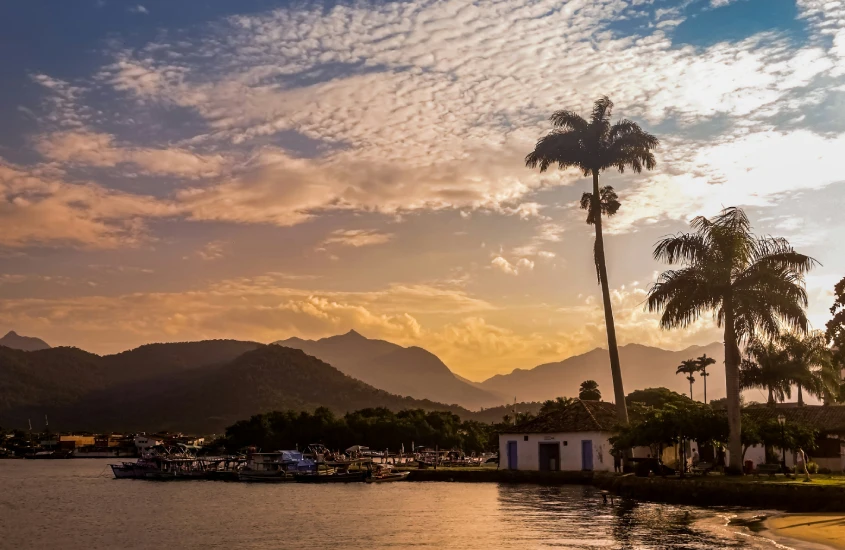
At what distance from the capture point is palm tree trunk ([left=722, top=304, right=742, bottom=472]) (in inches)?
1895

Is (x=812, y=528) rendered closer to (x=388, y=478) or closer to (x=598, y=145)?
(x=598, y=145)

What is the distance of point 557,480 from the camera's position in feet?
228

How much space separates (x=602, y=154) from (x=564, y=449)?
24639mm

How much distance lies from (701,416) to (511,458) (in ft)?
82.6

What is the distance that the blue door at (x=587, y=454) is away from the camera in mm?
69688

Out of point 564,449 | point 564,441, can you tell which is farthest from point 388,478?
point 564,441

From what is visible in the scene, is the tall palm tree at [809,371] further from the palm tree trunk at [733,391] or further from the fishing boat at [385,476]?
the fishing boat at [385,476]

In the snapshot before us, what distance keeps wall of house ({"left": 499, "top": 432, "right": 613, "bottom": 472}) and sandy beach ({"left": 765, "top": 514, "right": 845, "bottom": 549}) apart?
29980 millimetres

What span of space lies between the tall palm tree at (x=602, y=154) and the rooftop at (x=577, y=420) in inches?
175

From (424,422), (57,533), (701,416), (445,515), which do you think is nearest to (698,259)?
(701,416)

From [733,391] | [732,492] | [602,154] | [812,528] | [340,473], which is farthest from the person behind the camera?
[340,473]

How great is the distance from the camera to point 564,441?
71.6 meters

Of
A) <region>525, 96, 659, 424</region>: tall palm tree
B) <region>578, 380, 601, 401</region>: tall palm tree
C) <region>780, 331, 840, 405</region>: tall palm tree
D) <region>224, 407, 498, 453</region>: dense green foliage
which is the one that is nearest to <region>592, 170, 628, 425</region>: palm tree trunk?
<region>525, 96, 659, 424</region>: tall palm tree

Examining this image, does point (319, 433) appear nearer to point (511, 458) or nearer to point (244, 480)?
point (244, 480)
